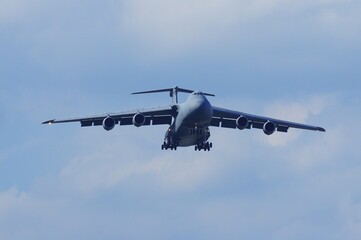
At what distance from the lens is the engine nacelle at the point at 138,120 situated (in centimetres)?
6719

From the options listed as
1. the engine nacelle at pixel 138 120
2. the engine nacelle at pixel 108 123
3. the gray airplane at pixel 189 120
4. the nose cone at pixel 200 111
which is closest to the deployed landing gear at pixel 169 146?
the gray airplane at pixel 189 120

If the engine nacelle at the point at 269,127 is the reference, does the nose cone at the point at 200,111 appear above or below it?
above

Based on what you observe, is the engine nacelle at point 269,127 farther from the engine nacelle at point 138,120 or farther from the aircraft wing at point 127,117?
the engine nacelle at point 138,120

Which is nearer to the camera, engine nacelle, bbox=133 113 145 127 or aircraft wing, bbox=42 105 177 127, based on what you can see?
engine nacelle, bbox=133 113 145 127

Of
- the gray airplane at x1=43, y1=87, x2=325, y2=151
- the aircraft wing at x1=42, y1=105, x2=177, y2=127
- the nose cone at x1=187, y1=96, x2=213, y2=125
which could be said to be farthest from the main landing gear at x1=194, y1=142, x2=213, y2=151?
the nose cone at x1=187, y1=96, x2=213, y2=125

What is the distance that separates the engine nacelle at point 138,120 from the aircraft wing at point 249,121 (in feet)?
15.7

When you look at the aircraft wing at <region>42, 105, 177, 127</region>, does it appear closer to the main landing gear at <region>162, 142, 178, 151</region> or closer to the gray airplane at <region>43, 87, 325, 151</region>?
the gray airplane at <region>43, 87, 325, 151</region>

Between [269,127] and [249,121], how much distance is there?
2298 mm

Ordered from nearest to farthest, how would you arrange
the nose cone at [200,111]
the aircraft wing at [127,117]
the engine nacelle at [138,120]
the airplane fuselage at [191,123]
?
the nose cone at [200,111], the airplane fuselage at [191,123], the engine nacelle at [138,120], the aircraft wing at [127,117]

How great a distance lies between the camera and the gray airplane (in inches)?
2530

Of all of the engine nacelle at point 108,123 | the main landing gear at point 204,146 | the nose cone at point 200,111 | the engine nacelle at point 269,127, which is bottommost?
the main landing gear at point 204,146

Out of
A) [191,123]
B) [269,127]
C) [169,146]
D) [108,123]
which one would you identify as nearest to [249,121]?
[269,127]

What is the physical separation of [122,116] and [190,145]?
487cm

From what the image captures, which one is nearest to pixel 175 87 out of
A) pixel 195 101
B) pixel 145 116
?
pixel 145 116
